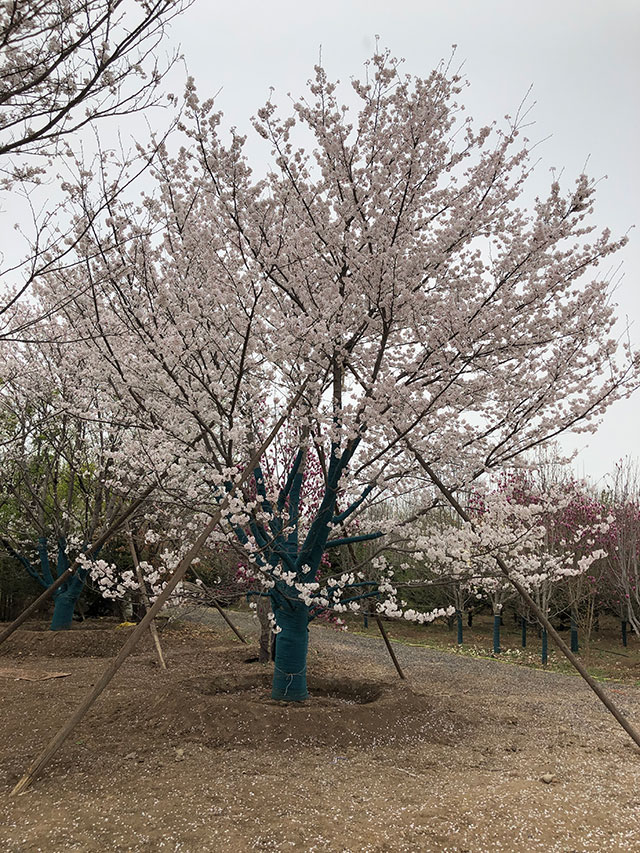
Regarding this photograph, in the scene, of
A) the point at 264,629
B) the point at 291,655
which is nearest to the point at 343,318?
the point at 291,655

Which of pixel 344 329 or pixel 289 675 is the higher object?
pixel 344 329

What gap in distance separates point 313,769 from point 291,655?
198 cm

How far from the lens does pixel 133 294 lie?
6809mm

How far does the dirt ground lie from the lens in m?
3.74

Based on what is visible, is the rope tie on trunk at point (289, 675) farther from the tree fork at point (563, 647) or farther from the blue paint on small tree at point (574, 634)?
the blue paint on small tree at point (574, 634)

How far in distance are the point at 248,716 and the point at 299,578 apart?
158 cm

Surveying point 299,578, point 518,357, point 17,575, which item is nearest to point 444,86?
point 518,357

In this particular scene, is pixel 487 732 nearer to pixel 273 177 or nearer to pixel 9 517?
pixel 273 177

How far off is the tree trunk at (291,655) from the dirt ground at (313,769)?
11.8 inches

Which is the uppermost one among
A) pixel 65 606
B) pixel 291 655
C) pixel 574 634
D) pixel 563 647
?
pixel 563 647

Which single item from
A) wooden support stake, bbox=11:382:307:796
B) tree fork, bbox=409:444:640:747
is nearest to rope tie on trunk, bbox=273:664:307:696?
wooden support stake, bbox=11:382:307:796

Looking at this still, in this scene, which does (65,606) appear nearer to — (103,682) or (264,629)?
(264,629)

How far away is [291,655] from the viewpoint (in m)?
6.89

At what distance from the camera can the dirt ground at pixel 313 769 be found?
12.3ft
